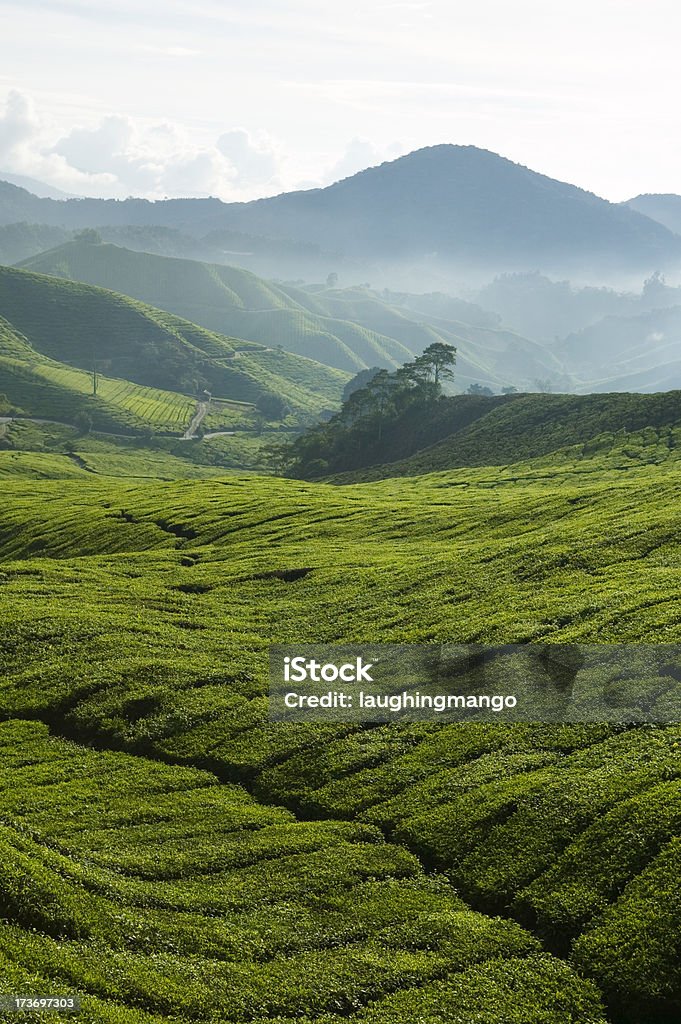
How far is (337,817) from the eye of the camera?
123ft

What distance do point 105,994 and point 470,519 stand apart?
7365cm

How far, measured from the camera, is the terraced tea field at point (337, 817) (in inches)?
999

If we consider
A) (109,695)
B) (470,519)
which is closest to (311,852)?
(109,695)
